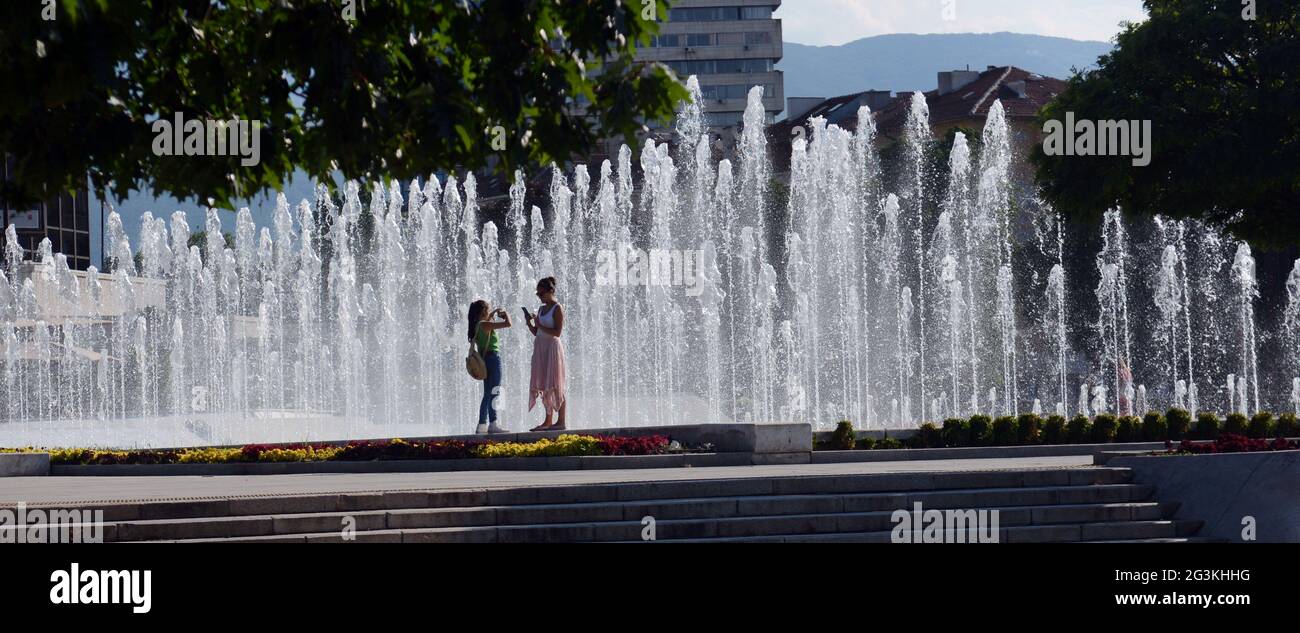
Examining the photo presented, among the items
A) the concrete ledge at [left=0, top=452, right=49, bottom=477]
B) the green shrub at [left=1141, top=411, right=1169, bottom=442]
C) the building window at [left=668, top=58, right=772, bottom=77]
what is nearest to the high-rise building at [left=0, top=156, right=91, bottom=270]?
the concrete ledge at [left=0, top=452, right=49, bottom=477]

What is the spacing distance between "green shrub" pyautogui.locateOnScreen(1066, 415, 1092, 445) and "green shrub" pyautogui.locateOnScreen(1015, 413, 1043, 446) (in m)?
0.35

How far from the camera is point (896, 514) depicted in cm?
1100

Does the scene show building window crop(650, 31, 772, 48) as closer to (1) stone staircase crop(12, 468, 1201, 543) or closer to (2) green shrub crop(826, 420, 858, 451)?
(2) green shrub crop(826, 420, 858, 451)

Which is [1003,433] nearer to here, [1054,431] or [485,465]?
[1054,431]

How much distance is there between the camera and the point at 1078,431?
18.9 m

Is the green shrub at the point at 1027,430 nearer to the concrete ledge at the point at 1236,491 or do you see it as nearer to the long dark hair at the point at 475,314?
the long dark hair at the point at 475,314

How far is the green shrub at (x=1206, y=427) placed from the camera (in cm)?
1914

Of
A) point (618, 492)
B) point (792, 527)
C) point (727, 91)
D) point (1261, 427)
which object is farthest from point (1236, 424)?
point (727, 91)

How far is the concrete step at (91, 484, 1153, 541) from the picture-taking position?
10055mm

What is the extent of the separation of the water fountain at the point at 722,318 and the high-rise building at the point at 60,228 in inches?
631

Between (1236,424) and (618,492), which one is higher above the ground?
(618,492)

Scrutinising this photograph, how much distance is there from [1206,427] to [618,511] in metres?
10.8
